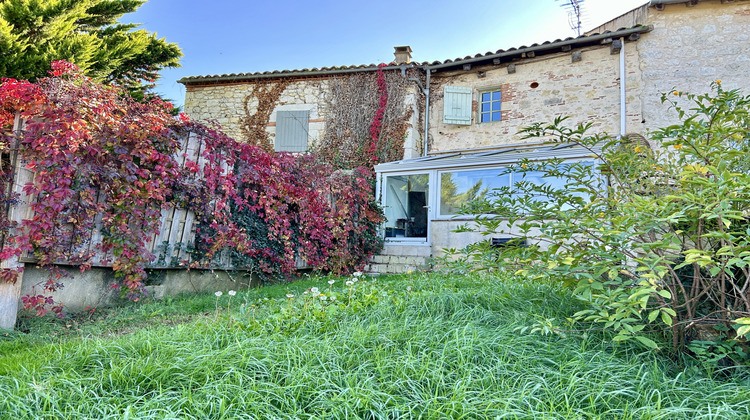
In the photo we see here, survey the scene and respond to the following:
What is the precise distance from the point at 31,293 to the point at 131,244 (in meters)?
0.80

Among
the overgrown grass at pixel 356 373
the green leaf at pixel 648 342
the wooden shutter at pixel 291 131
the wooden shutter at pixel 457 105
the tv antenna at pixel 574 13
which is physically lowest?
the overgrown grass at pixel 356 373

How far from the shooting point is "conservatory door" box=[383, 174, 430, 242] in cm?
901

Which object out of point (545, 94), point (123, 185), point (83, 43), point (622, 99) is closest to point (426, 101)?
point (545, 94)

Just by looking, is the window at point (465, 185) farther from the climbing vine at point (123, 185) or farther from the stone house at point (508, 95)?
the climbing vine at point (123, 185)

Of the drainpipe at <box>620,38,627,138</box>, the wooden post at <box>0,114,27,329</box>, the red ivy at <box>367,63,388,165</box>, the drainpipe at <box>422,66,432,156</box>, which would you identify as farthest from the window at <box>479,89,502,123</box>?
the wooden post at <box>0,114,27,329</box>

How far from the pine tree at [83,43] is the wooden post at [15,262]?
238 inches

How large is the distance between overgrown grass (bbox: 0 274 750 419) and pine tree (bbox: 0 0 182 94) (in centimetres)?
735

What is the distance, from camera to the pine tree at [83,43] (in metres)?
8.10

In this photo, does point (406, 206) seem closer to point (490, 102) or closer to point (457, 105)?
→ point (457, 105)

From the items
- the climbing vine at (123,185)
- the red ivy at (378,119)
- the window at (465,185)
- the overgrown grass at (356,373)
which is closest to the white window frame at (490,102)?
the red ivy at (378,119)

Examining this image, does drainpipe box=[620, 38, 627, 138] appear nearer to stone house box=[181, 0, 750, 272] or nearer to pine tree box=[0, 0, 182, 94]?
stone house box=[181, 0, 750, 272]

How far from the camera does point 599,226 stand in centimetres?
238

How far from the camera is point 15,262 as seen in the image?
340 centimetres

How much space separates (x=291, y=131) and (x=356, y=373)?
10445 mm
